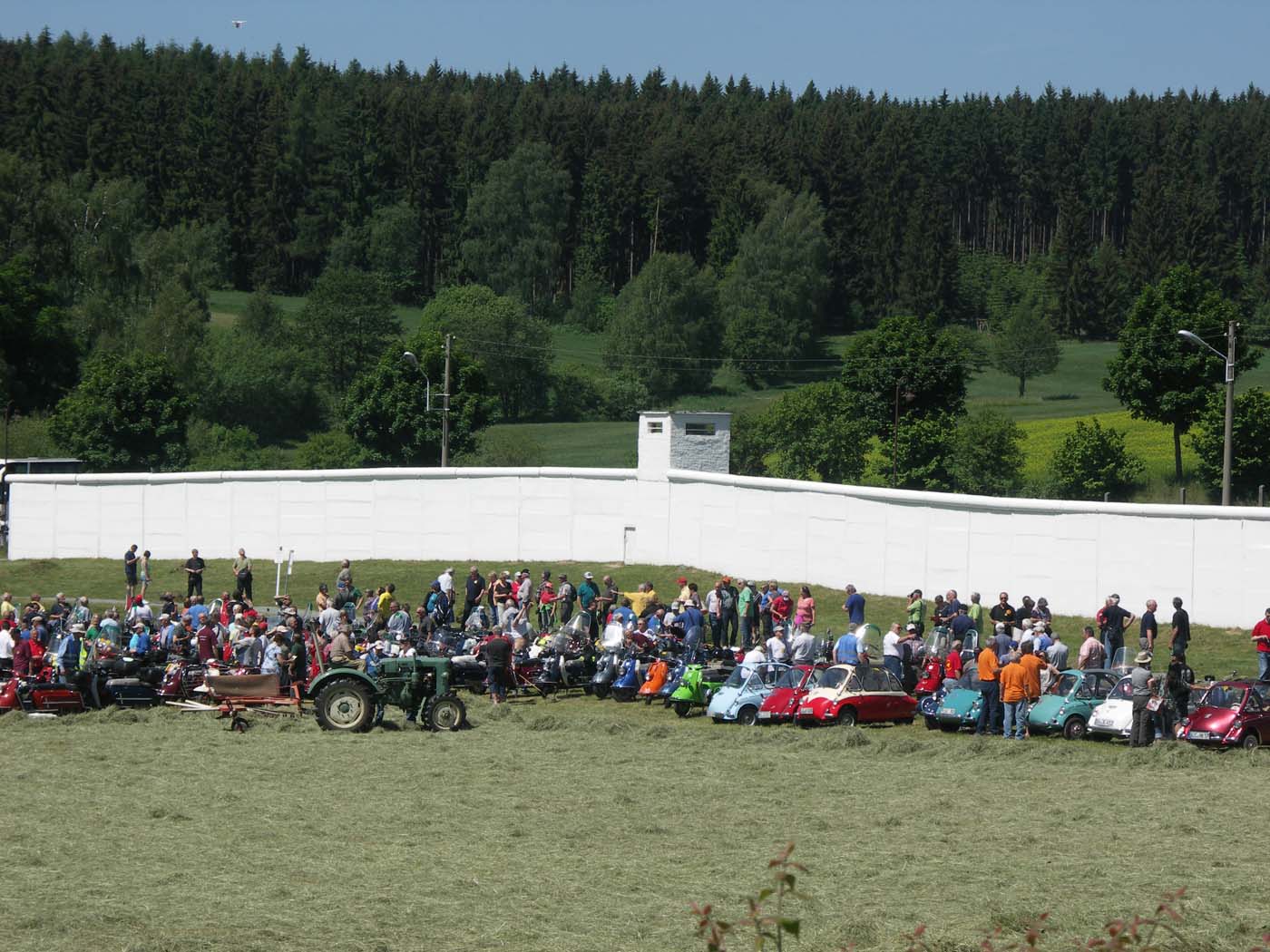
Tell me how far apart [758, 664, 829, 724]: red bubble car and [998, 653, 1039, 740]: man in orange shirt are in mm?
3345

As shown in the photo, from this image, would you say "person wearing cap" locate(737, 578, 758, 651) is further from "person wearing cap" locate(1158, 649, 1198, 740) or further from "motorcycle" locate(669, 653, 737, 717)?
"person wearing cap" locate(1158, 649, 1198, 740)

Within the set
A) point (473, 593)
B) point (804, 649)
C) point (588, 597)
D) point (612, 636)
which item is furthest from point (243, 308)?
point (804, 649)

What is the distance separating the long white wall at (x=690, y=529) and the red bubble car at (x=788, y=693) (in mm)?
11136

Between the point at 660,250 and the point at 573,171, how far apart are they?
14.5 meters

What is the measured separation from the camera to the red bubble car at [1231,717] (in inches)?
901

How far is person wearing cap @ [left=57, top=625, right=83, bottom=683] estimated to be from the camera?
93.1ft

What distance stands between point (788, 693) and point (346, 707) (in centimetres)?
744

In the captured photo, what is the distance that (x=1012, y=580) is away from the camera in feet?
118

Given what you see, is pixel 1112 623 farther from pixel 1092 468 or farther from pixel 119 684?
pixel 1092 468

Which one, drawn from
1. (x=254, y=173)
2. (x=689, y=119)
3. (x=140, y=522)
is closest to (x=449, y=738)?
(x=140, y=522)

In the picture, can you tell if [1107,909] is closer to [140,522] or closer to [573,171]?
[140,522]

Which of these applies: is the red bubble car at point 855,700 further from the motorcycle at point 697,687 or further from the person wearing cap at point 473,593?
the person wearing cap at point 473,593

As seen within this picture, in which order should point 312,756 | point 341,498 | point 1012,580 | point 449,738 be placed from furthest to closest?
point 341,498 < point 1012,580 < point 449,738 < point 312,756

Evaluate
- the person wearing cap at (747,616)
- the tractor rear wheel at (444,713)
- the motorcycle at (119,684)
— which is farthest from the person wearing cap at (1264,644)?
the motorcycle at (119,684)
